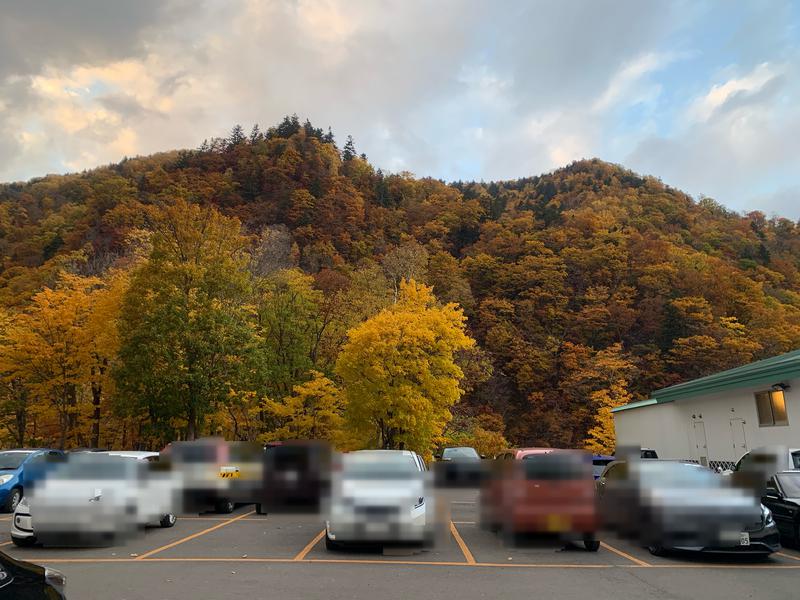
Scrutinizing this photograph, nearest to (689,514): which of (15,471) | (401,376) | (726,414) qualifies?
(726,414)

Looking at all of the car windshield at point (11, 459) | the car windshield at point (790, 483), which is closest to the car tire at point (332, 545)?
the car windshield at point (790, 483)

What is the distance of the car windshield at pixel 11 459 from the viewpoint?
15752 mm

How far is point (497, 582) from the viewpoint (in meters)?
8.11

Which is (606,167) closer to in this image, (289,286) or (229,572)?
(289,286)

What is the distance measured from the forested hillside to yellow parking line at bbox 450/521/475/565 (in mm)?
13227

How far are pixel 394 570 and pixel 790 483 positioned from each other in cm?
812

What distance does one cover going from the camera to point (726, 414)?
21.2 meters

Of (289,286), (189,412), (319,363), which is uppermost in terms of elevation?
(289,286)

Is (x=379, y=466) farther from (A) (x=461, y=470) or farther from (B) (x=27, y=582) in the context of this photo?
(A) (x=461, y=470)

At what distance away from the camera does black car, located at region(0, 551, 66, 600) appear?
3.92 metres

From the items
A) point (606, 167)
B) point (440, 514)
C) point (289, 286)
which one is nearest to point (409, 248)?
point (289, 286)

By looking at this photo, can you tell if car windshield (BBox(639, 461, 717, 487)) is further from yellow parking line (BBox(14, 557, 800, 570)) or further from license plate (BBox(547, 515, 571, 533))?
license plate (BBox(547, 515, 571, 533))

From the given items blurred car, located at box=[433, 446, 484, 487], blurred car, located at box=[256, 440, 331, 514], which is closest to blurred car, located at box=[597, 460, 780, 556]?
blurred car, located at box=[256, 440, 331, 514]

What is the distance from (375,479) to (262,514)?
6.57 metres
